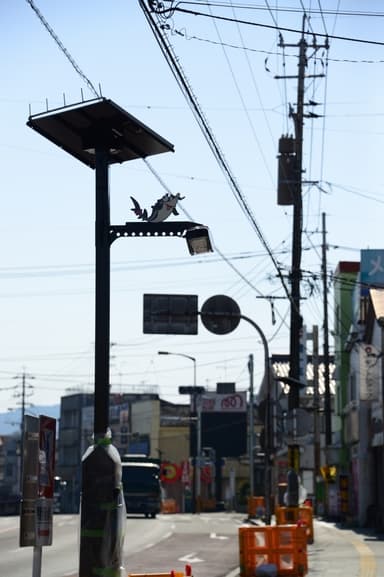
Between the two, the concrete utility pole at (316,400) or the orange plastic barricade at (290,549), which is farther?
the concrete utility pole at (316,400)

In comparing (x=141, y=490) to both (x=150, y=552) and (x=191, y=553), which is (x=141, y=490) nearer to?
(x=191, y=553)

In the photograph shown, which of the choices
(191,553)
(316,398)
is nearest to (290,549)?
(191,553)

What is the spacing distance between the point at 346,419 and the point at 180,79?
42.5 m

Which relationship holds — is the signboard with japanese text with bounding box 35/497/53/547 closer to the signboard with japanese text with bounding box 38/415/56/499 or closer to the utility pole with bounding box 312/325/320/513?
the signboard with japanese text with bounding box 38/415/56/499

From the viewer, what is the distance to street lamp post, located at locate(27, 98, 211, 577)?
1354 cm

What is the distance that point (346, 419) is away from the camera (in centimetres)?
5734

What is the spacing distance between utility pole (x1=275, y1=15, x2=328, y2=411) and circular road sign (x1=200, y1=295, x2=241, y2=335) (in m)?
3.40

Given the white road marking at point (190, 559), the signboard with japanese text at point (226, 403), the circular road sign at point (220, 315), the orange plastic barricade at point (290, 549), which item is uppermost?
the signboard with japanese text at point (226, 403)

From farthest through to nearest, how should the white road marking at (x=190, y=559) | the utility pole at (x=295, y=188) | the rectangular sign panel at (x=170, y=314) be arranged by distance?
the utility pole at (x=295, y=188)
the white road marking at (x=190, y=559)
the rectangular sign panel at (x=170, y=314)

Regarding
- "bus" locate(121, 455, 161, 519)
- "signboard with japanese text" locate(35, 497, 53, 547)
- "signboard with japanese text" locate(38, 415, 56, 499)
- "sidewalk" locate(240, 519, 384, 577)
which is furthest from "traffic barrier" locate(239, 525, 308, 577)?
"bus" locate(121, 455, 161, 519)

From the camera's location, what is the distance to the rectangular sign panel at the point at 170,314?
21.3m

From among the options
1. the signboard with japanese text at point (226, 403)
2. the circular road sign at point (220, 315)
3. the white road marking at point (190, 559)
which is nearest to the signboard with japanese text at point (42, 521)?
the white road marking at point (190, 559)

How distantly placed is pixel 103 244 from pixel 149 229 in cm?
64

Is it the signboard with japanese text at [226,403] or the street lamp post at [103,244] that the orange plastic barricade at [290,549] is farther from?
the signboard with japanese text at [226,403]
